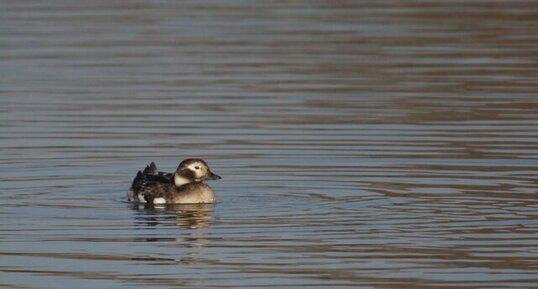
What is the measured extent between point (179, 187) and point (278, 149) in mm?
2819

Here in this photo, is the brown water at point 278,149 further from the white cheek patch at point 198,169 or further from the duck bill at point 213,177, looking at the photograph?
the white cheek patch at point 198,169

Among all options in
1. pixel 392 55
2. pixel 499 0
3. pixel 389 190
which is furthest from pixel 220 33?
pixel 389 190

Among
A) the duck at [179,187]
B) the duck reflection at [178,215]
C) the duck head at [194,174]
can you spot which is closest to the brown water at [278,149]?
the duck reflection at [178,215]

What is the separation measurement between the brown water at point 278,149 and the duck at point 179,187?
17cm

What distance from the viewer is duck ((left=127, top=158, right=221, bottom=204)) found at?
1625 cm

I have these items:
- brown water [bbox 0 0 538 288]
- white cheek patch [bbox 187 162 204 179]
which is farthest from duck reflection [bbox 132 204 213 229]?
white cheek patch [bbox 187 162 204 179]

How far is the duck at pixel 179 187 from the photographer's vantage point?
16.2 m

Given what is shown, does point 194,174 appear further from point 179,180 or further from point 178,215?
point 178,215

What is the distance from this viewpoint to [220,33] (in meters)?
32.9

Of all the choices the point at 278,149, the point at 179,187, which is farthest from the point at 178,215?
the point at 278,149

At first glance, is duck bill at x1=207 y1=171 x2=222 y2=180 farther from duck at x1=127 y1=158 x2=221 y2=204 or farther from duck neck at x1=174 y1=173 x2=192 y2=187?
duck neck at x1=174 y1=173 x2=192 y2=187

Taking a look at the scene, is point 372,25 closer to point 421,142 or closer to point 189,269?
point 421,142

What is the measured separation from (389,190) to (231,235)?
2.57 meters

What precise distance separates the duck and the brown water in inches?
6.7
